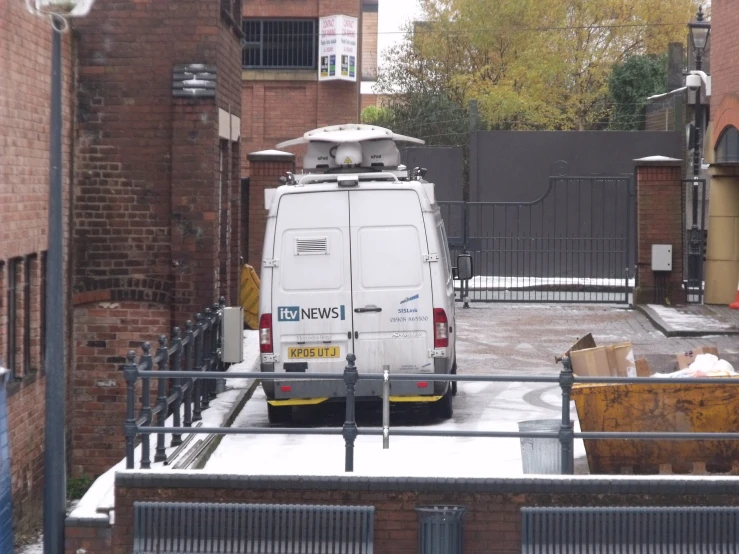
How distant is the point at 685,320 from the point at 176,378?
11.6m

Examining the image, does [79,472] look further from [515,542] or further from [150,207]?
[515,542]

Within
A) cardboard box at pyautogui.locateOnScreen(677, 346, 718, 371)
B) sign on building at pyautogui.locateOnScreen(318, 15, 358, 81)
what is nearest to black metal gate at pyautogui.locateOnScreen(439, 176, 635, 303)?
sign on building at pyautogui.locateOnScreen(318, 15, 358, 81)

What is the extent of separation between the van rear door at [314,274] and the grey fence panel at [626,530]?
9.13ft

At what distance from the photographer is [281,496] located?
→ 820 centimetres

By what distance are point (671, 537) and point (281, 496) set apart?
8.90 feet

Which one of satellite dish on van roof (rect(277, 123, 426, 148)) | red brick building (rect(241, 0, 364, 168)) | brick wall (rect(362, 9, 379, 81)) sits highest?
brick wall (rect(362, 9, 379, 81))

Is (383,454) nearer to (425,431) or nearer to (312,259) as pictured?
(425,431)

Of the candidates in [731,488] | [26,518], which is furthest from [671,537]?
[26,518]

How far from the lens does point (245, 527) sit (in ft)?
26.6

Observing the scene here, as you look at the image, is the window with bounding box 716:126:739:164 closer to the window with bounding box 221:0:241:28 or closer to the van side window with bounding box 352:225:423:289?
the window with bounding box 221:0:241:28

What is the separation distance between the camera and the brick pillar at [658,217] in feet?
67.0

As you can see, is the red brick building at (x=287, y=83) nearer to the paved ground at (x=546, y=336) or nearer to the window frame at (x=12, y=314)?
the paved ground at (x=546, y=336)

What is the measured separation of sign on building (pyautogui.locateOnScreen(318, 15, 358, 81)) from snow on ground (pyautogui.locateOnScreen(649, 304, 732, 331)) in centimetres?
1749

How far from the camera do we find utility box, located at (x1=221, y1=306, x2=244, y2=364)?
12.4m
